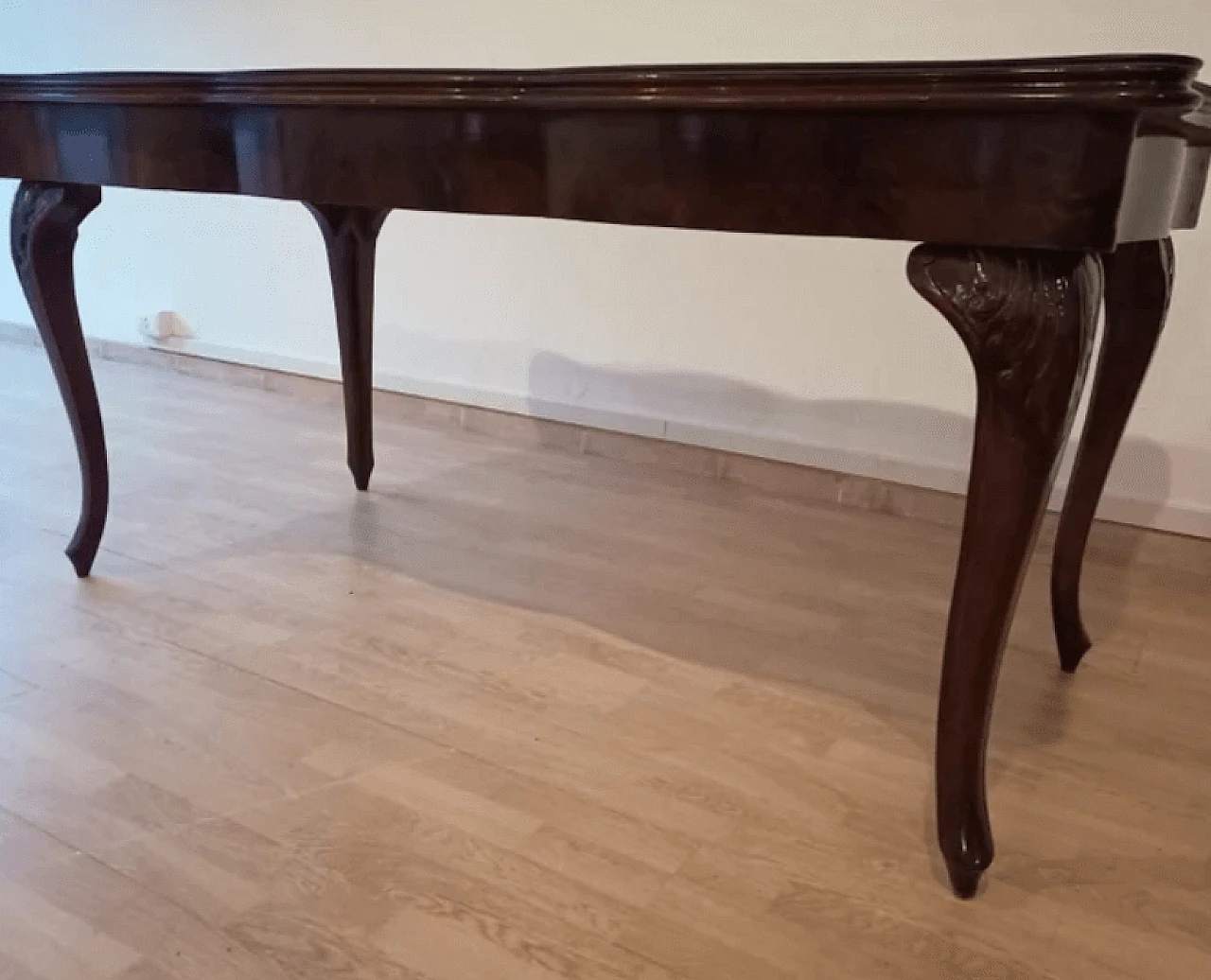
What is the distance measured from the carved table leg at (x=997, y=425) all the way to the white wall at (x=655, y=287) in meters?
0.99

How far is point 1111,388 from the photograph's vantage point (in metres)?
1.17

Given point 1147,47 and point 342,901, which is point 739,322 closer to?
point 1147,47

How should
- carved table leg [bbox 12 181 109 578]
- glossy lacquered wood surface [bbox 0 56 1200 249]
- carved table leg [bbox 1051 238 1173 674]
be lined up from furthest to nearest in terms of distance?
carved table leg [bbox 12 181 109 578]
carved table leg [bbox 1051 238 1173 674]
glossy lacquered wood surface [bbox 0 56 1200 249]

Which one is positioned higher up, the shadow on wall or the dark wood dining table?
the dark wood dining table

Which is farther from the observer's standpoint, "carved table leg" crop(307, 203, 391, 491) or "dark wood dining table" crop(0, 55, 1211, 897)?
"carved table leg" crop(307, 203, 391, 491)

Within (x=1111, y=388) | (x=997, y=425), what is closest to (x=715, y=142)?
(x=997, y=425)

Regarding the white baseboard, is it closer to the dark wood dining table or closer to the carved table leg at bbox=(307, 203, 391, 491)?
the carved table leg at bbox=(307, 203, 391, 491)

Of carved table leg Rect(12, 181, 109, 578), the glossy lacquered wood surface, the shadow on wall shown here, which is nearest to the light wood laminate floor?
the shadow on wall

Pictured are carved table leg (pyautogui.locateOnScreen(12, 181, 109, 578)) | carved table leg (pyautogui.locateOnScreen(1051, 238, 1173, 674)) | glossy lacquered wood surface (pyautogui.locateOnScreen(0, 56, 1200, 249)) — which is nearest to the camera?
glossy lacquered wood surface (pyautogui.locateOnScreen(0, 56, 1200, 249))

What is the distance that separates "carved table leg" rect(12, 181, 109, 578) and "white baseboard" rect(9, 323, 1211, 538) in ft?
3.15

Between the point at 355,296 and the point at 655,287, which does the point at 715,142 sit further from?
the point at 655,287

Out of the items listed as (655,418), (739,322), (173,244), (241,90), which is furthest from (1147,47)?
(173,244)

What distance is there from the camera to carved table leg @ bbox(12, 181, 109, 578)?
4.46 ft

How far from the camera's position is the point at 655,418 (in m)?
2.13
